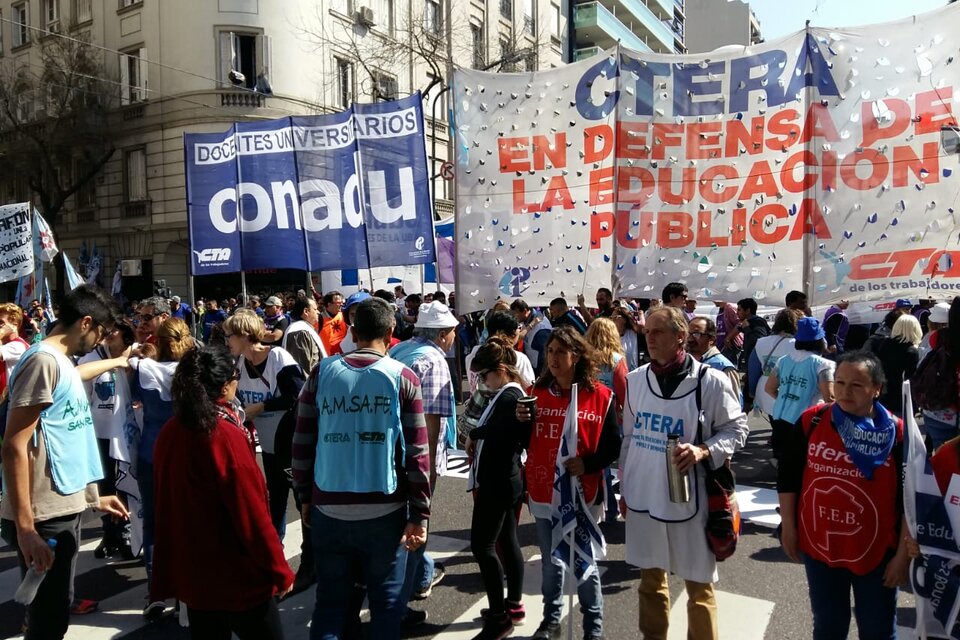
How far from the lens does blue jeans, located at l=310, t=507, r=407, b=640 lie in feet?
10.4

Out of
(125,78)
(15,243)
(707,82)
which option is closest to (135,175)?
(125,78)

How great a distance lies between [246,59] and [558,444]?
85.4ft

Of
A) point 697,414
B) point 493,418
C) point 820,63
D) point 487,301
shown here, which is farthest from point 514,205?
point 697,414

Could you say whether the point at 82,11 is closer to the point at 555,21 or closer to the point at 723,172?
the point at 555,21

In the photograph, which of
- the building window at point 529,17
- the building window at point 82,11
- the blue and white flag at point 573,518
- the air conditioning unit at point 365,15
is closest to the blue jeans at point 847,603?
the blue and white flag at point 573,518

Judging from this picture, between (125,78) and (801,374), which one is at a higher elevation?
(125,78)

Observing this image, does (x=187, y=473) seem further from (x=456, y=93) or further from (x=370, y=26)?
(x=370, y=26)

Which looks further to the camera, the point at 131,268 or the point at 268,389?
the point at 131,268

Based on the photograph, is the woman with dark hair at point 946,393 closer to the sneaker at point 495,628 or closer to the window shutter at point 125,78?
the sneaker at point 495,628

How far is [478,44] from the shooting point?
32688 mm

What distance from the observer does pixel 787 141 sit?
634 centimetres

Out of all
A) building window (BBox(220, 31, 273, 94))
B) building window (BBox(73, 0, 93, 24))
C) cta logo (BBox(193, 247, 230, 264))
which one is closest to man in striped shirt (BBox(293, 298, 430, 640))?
cta logo (BBox(193, 247, 230, 264))

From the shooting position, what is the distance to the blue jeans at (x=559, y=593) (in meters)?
3.88

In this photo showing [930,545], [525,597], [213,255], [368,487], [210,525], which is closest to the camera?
[930,545]
